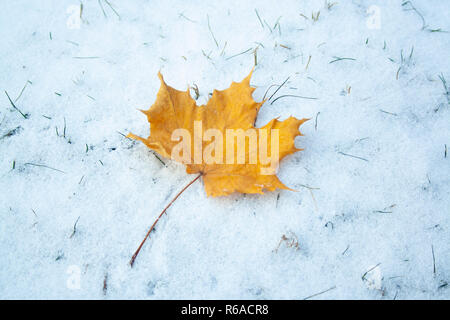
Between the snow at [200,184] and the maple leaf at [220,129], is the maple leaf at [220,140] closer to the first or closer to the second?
the maple leaf at [220,129]

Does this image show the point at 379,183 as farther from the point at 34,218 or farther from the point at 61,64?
the point at 61,64

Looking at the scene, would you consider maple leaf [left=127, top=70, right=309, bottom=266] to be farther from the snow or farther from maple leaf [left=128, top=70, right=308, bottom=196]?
the snow

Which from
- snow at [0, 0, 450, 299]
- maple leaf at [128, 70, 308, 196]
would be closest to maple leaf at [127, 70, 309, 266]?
maple leaf at [128, 70, 308, 196]

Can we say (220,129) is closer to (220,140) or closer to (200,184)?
(220,140)

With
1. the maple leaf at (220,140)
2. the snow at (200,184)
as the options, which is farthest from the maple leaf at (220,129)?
the snow at (200,184)

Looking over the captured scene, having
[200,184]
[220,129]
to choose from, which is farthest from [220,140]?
[200,184]

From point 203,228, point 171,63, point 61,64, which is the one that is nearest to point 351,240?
point 203,228
